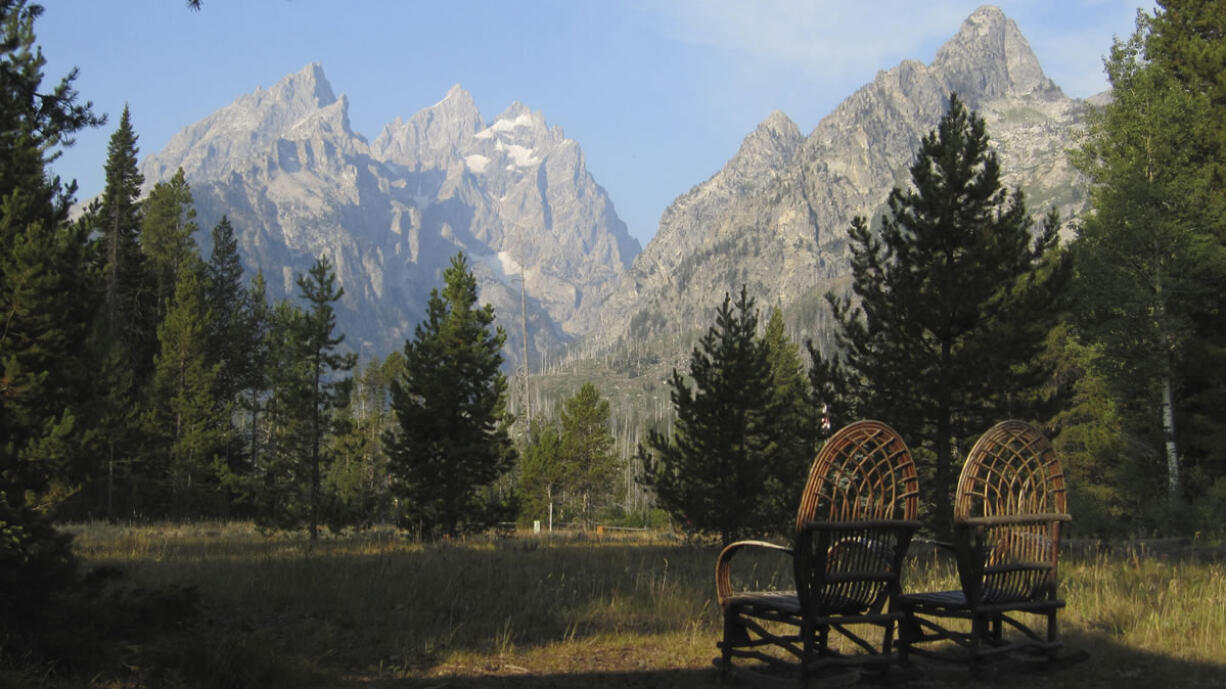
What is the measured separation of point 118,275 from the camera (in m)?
39.6

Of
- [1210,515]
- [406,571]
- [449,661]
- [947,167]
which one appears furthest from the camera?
[1210,515]

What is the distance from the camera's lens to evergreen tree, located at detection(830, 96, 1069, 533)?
1436cm

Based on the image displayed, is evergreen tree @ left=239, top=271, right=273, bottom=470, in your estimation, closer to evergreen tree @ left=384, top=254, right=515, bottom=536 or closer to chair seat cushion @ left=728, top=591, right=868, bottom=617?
evergreen tree @ left=384, top=254, right=515, bottom=536

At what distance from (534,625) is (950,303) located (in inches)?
407

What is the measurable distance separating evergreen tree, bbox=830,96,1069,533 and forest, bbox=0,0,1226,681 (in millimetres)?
50

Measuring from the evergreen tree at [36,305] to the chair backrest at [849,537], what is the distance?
552 cm

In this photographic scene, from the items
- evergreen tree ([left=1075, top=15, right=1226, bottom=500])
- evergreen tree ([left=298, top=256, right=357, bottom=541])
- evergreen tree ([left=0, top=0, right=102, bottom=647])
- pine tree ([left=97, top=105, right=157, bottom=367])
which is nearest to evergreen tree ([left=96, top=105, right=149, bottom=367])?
pine tree ([left=97, top=105, right=157, bottom=367])

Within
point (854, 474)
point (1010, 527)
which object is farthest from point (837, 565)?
point (1010, 527)

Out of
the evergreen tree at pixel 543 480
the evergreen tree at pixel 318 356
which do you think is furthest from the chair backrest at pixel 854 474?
the evergreen tree at pixel 543 480

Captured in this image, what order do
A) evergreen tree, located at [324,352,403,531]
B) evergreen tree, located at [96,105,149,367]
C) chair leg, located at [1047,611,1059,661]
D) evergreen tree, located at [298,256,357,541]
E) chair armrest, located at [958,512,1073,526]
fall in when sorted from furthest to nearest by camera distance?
evergreen tree, located at [96,105,149,367]
evergreen tree, located at [298,256,357,541]
evergreen tree, located at [324,352,403,531]
chair leg, located at [1047,611,1059,661]
chair armrest, located at [958,512,1073,526]

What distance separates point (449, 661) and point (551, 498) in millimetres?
48044

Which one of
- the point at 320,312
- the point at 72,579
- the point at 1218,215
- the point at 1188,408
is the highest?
the point at 1218,215

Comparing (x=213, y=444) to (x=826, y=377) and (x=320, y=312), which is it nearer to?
(x=320, y=312)

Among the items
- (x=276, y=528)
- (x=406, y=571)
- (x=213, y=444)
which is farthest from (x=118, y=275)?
(x=406, y=571)
